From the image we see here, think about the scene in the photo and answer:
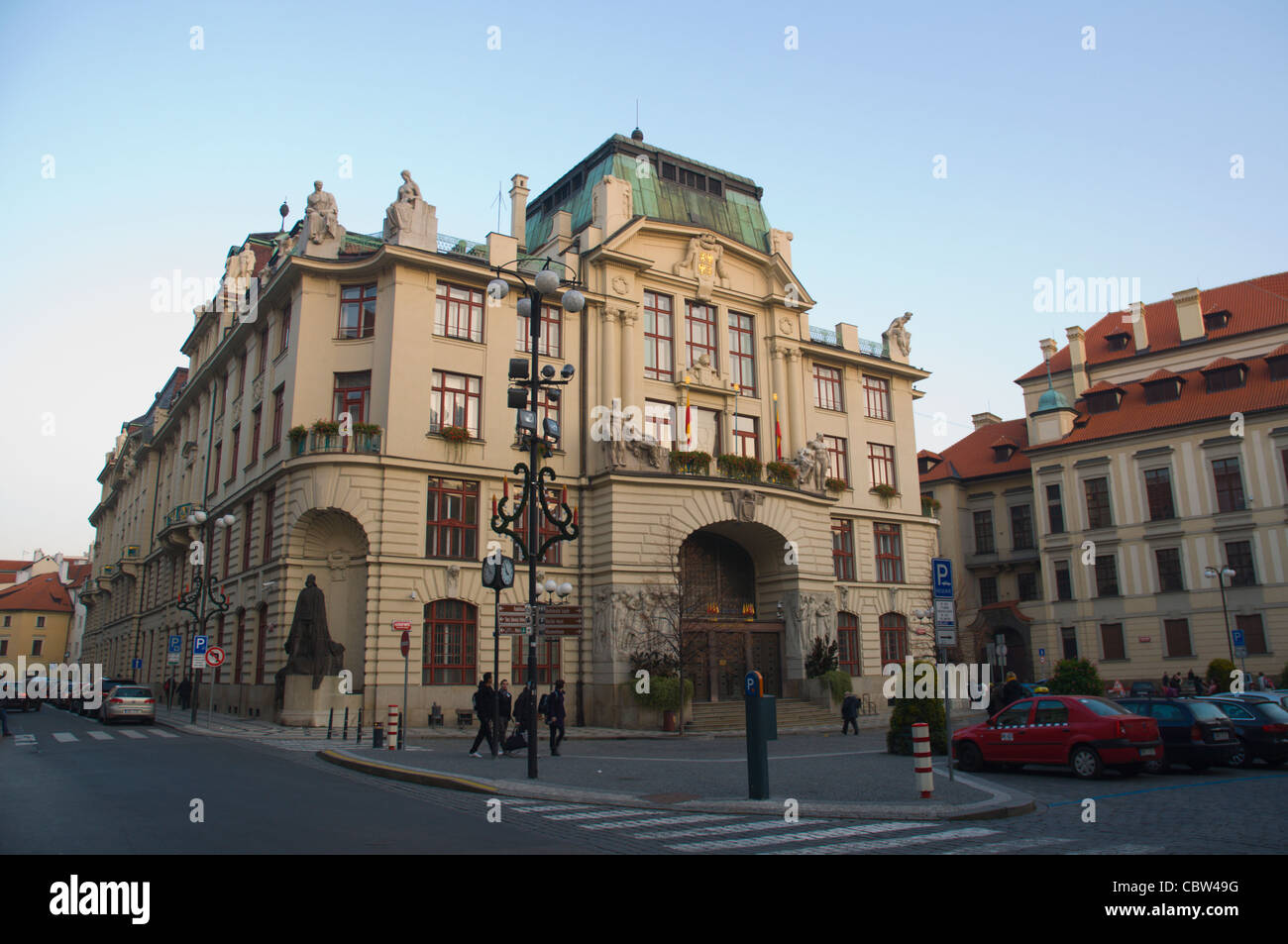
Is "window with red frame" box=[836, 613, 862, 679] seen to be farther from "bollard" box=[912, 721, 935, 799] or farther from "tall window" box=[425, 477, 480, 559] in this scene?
"bollard" box=[912, 721, 935, 799]

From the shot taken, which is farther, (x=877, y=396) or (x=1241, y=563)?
(x=877, y=396)

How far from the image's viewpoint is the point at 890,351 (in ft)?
158

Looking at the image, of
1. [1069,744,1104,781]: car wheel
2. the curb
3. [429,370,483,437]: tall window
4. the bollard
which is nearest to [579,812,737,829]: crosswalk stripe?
the curb

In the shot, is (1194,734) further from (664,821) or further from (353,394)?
(353,394)

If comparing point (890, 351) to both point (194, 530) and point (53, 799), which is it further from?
point (53, 799)

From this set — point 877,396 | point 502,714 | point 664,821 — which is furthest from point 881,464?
point 664,821

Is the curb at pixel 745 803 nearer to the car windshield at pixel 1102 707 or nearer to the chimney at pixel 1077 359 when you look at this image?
the car windshield at pixel 1102 707

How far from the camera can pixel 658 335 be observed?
3828 centimetres

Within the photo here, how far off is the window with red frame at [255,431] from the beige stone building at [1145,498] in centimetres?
4166

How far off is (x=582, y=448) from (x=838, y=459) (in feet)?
48.6

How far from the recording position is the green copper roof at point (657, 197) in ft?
131

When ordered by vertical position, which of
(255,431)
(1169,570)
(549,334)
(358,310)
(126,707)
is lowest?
(126,707)

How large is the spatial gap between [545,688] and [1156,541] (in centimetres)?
3508
